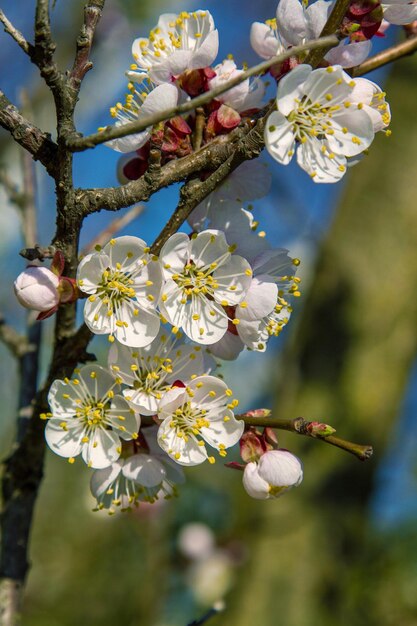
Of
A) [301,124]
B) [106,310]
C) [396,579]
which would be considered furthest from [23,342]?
[396,579]

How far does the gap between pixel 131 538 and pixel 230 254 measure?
11.9ft

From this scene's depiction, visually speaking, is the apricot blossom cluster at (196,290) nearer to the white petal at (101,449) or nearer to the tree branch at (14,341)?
the white petal at (101,449)

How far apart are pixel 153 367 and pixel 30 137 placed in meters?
0.31

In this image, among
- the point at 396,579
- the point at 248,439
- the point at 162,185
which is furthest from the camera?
the point at 396,579

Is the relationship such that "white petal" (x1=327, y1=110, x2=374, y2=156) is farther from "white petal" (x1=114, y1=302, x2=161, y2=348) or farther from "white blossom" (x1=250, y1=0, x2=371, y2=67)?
"white petal" (x1=114, y1=302, x2=161, y2=348)

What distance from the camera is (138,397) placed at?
849mm

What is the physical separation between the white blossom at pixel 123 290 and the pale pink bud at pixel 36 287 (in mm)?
35

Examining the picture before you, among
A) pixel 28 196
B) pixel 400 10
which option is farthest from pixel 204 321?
pixel 28 196

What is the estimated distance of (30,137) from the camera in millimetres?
790

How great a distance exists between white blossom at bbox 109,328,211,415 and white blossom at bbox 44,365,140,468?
3 cm

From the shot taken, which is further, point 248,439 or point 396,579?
point 396,579

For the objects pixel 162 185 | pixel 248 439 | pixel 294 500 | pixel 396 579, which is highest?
pixel 162 185

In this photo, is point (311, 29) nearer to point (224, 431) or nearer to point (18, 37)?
point (18, 37)

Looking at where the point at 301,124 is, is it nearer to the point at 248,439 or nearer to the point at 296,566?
the point at 248,439
